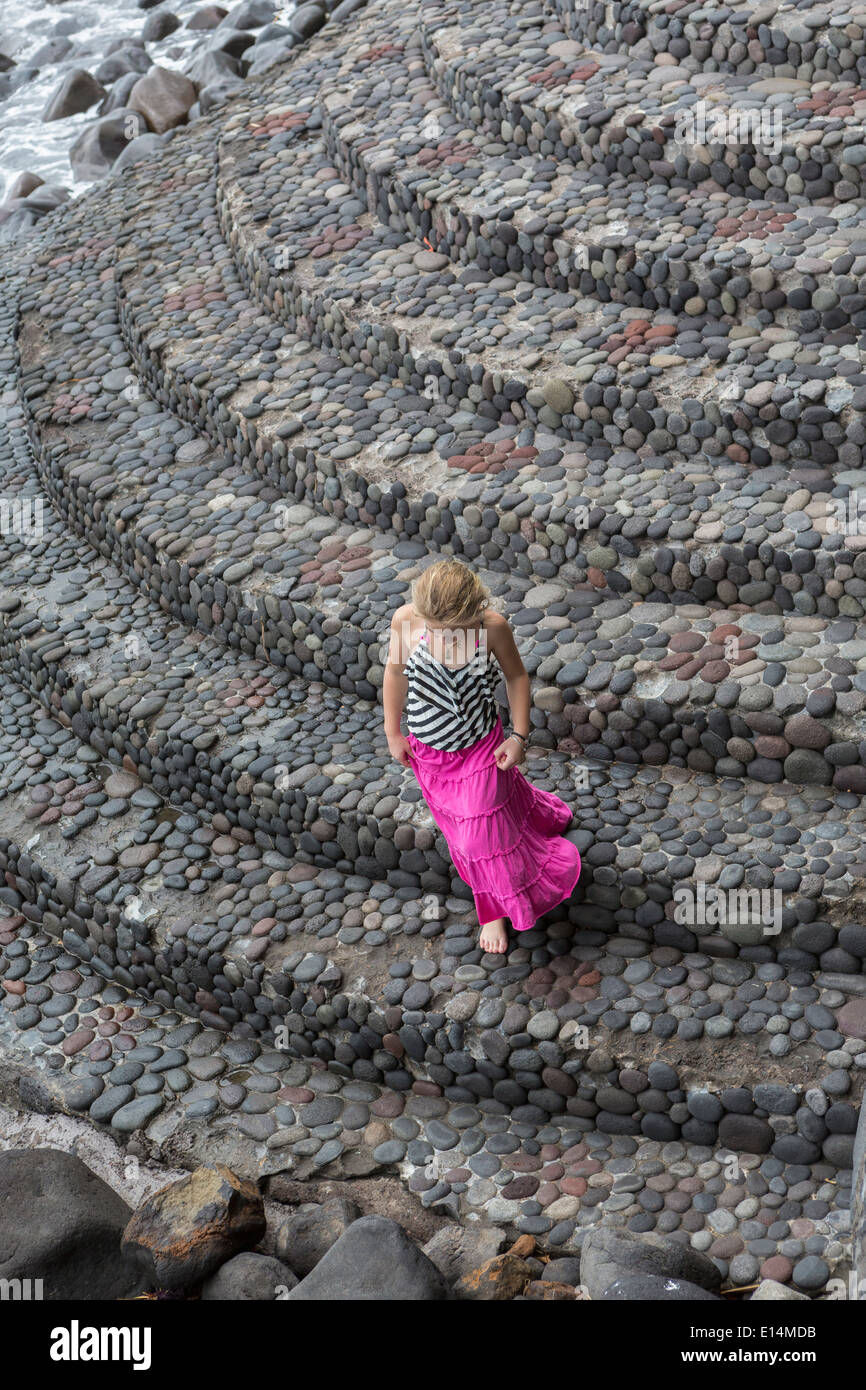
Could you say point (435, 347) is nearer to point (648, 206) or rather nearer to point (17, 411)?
point (648, 206)

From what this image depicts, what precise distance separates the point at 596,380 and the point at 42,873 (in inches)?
125

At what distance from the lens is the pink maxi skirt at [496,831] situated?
4910mm

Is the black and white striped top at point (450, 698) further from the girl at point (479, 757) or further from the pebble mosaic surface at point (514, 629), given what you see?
the pebble mosaic surface at point (514, 629)

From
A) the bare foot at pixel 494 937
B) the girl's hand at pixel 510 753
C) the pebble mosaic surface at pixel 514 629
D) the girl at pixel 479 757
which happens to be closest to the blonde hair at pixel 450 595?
the girl at pixel 479 757

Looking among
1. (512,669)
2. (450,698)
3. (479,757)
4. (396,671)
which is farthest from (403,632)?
(479,757)

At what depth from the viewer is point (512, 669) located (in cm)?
481

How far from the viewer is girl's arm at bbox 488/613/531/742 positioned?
4.70 m

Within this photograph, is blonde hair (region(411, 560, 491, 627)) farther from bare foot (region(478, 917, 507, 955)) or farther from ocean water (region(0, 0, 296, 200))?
ocean water (region(0, 0, 296, 200))

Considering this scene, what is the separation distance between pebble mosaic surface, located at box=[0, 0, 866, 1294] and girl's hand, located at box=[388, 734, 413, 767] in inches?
19.7

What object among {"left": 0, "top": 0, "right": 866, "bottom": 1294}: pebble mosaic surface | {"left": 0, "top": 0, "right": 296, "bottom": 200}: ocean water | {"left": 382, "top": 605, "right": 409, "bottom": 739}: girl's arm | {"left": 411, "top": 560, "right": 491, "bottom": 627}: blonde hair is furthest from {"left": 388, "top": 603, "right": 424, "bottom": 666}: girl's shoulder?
{"left": 0, "top": 0, "right": 296, "bottom": 200}: ocean water

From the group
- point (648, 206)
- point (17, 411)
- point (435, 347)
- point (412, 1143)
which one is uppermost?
point (648, 206)

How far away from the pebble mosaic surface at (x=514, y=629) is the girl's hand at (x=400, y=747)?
1.64 ft

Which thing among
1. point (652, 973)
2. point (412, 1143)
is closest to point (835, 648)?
point (652, 973)

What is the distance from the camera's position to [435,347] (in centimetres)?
677
